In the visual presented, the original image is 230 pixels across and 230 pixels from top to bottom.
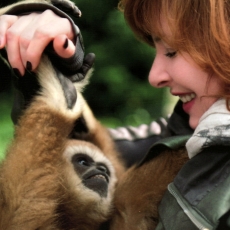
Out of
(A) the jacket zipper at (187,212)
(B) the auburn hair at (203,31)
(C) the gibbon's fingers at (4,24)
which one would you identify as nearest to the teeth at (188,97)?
(B) the auburn hair at (203,31)

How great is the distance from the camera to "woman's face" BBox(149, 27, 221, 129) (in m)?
1.17

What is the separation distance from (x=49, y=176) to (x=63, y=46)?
423 mm

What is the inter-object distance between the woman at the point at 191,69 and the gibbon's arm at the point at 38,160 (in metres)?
0.16

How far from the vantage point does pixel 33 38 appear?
1.24 meters

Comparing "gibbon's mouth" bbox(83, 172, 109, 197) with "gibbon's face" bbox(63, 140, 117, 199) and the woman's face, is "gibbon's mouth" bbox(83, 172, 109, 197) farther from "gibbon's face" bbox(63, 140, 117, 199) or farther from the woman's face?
the woman's face

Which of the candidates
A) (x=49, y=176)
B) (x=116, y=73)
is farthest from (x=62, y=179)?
(x=116, y=73)

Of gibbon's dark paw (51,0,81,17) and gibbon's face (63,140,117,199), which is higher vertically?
gibbon's dark paw (51,0,81,17)

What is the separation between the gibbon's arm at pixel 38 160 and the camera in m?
Answer: 1.33

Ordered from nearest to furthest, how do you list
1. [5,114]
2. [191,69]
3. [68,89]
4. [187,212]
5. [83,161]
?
[187,212]
[191,69]
[68,89]
[83,161]
[5,114]

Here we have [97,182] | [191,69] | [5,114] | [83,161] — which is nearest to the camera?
[191,69]

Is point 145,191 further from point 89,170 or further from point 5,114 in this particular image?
point 5,114

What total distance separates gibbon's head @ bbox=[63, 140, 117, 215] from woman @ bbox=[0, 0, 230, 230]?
1.32 ft

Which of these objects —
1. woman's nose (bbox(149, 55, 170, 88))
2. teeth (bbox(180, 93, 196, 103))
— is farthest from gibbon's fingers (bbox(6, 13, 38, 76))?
teeth (bbox(180, 93, 196, 103))

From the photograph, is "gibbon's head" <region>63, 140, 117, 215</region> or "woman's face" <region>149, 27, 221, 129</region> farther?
"gibbon's head" <region>63, 140, 117, 215</region>
